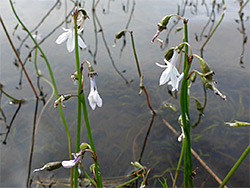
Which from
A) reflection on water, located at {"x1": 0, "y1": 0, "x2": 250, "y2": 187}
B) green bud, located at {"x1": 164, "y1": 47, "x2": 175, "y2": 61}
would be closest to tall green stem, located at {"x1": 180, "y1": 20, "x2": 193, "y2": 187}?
green bud, located at {"x1": 164, "y1": 47, "x2": 175, "y2": 61}

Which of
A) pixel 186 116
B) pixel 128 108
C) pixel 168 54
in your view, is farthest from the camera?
pixel 128 108

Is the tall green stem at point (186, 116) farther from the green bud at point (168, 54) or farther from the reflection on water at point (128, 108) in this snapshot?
the reflection on water at point (128, 108)

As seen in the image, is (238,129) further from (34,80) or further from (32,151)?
(34,80)

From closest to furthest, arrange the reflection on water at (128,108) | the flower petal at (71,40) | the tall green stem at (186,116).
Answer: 1. the tall green stem at (186,116)
2. the flower petal at (71,40)
3. the reflection on water at (128,108)

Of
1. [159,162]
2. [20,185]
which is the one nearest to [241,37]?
[159,162]

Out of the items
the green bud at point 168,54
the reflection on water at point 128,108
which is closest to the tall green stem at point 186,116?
the green bud at point 168,54

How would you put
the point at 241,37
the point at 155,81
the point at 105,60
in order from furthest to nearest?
the point at 241,37 → the point at 105,60 → the point at 155,81

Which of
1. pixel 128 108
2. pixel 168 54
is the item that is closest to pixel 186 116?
pixel 168 54

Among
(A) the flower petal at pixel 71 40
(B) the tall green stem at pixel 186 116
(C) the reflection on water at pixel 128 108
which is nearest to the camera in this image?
(B) the tall green stem at pixel 186 116

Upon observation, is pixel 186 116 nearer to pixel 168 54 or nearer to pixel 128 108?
pixel 168 54
